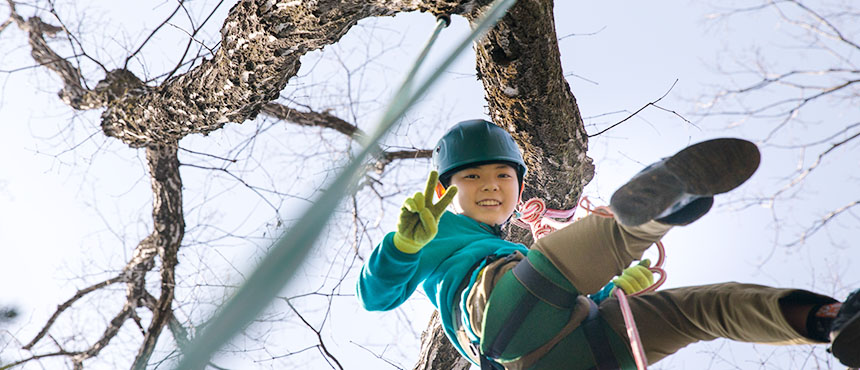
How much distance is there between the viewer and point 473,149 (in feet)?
6.76

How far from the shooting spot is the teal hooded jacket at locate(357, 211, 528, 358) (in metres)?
1.66

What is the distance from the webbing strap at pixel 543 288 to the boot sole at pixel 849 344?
527mm

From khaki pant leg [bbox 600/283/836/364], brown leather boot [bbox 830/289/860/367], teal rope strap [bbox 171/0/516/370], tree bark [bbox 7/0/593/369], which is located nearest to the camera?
teal rope strap [bbox 171/0/516/370]

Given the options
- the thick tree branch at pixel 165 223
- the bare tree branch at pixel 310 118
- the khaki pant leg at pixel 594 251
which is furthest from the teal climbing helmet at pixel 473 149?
the thick tree branch at pixel 165 223

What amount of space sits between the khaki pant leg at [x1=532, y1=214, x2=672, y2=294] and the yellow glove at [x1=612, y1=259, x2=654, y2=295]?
0.21m

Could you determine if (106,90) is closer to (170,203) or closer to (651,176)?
(170,203)

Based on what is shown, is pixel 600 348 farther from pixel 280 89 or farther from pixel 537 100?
pixel 280 89

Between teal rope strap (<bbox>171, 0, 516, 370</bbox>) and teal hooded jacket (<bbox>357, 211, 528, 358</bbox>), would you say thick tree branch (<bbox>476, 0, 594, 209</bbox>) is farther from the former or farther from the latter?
teal rope strap (<bbox>171, 0, 516, 370</bbox>)

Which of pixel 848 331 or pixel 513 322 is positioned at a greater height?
pixel 513 322

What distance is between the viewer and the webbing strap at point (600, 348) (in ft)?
4.99

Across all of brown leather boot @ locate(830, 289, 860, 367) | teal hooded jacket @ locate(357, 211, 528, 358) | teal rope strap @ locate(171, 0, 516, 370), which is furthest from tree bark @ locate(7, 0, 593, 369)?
teal rope strap @ locate(171, 0, 516, 370)

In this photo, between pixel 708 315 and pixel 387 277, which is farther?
pixel 387 277

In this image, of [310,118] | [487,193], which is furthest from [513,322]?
[310,118]

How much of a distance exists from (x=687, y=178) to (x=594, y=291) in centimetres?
33
